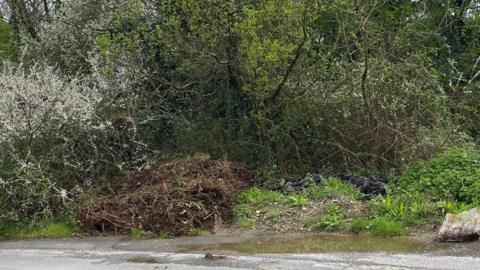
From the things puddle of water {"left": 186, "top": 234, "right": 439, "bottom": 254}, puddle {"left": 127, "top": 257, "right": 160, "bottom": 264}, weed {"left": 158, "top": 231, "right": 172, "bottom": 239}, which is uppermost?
weed {"left": 158, "top": 231, "right": 172, "bottom": 239}

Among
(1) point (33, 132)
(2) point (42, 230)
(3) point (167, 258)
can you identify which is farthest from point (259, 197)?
(1) point (33, 132)

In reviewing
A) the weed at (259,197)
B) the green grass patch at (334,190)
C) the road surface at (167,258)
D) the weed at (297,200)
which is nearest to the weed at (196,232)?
the road surface at (167,258)

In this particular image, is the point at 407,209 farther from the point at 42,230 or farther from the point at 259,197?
the point at 42,230

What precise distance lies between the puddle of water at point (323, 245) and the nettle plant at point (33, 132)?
12.3 ft

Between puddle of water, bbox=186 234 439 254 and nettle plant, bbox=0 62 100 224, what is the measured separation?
12.3 ft

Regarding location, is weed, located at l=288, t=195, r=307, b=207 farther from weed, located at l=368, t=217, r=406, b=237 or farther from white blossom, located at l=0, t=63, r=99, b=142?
white blossom, located at l=0, t=63, r=99, b=142

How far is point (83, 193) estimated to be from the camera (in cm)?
1098

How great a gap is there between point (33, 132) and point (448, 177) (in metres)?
7.82

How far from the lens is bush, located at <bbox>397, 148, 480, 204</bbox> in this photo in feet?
30.5

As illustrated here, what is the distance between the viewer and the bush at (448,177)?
366 inches

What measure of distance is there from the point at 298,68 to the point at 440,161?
12.3 ft

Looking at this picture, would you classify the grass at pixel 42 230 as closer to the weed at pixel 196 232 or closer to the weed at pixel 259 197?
the weed at pixel 196 232

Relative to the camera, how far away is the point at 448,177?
9.64 m

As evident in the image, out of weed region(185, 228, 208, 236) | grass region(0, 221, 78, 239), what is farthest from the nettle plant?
weed region(185, 228, 208, 236)
